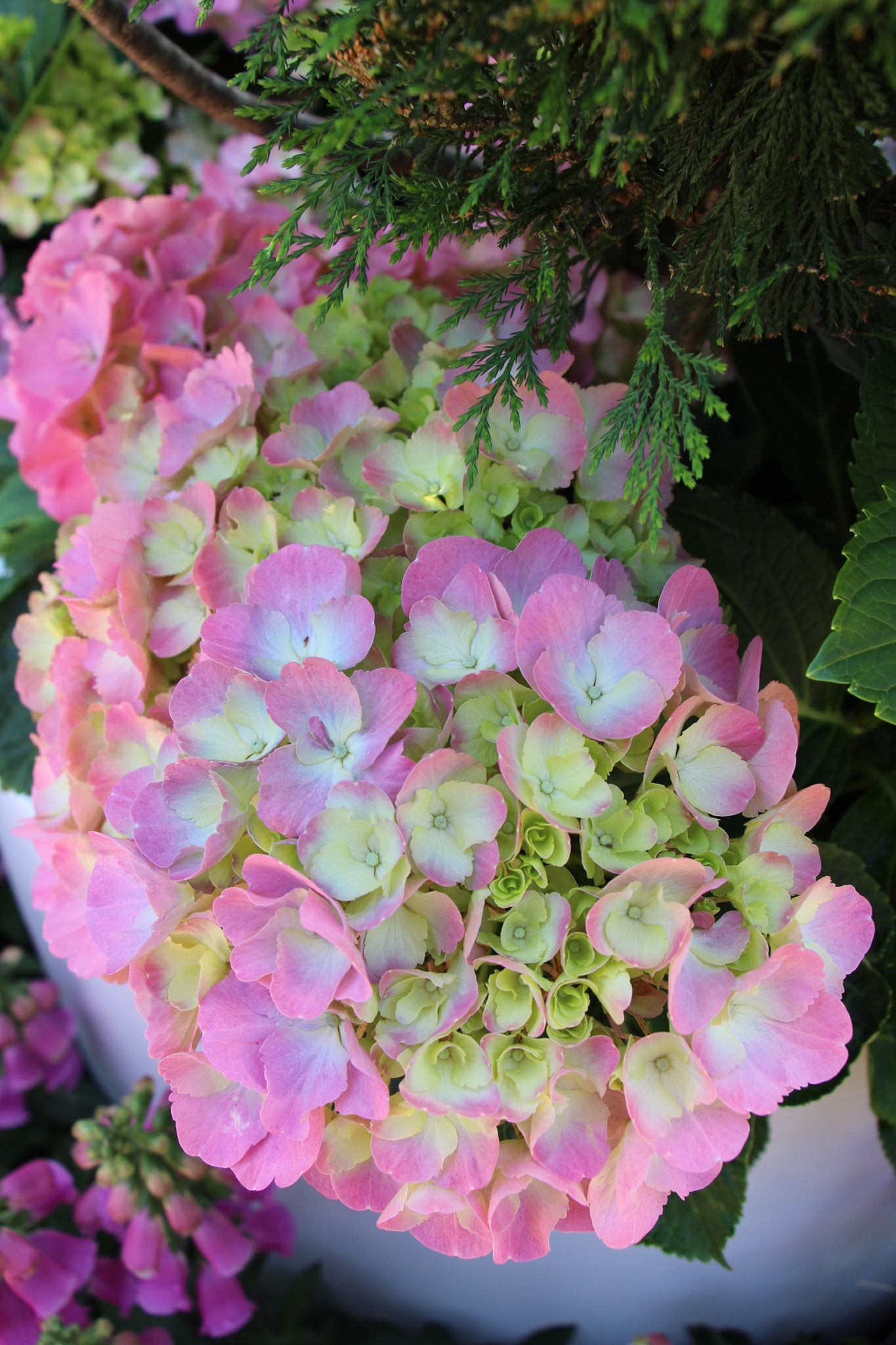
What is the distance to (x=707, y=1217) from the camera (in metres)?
0.54

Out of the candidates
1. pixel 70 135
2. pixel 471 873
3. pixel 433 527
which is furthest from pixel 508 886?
pixel 70 135

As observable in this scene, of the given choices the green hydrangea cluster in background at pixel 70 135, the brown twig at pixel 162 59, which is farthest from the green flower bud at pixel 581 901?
the green hydrangea cluster in background at pixel 70 135

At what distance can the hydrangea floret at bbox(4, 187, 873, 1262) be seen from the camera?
14.4 inches

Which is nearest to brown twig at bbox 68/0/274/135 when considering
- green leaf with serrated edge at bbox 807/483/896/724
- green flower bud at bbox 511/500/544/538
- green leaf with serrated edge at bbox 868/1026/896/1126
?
green flower bud at bbox 511/500/544/538

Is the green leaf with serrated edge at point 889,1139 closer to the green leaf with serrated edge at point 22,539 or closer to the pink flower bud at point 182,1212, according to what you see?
the pink flower bud at point 182,1212

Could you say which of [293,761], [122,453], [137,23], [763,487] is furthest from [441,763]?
[763,487]

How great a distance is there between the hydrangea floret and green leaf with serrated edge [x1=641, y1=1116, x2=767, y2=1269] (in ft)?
0.50

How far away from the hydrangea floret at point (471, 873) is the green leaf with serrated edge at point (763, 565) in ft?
0.63

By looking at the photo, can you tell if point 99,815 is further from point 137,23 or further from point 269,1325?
point 269,1325

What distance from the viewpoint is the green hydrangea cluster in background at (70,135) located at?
926 mm

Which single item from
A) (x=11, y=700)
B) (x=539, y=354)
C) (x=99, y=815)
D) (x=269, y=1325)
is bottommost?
(x=269, y=1325)

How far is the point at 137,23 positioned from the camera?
0.61 meters

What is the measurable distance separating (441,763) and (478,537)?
124 millimetres

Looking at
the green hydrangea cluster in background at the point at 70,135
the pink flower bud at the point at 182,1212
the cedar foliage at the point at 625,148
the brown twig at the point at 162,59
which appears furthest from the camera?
the green hydrangea cluster in background at the point at 70,135
